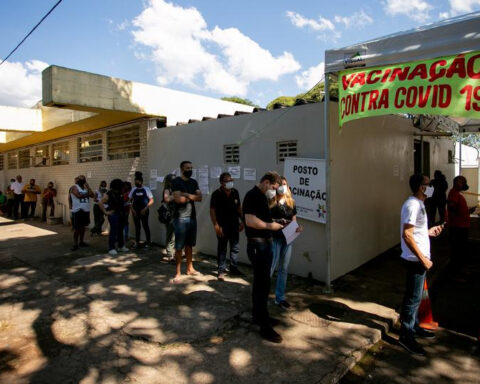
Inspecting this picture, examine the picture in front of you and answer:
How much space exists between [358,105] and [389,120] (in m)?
3.35

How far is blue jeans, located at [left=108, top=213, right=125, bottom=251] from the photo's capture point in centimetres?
728

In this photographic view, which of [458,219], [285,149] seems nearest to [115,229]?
[285,149]

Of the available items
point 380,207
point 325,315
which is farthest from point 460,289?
Answer: point 325,315

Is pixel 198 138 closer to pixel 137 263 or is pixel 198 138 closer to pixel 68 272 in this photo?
pixel 137 263

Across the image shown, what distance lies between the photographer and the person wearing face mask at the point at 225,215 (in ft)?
17.9

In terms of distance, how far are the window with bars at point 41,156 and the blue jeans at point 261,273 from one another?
522 inches

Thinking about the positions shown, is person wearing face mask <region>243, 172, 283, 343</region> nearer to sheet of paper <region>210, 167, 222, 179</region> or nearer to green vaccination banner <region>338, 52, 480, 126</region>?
green vaccination banner <region>338, 52, 480, 126</region>

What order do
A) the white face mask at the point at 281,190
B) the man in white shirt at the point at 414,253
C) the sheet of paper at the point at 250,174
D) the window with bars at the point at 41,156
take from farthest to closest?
the window with bars at the point at 41,156, the sheet of paper at the point at 250,174, the white face mask at the point at 281,190, the man in white shirt at the point at 414,253

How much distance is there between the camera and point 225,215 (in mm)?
5578

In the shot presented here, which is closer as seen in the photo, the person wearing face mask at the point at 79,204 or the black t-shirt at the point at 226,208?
the black t-shirt at the point at 226,208

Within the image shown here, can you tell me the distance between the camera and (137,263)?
261 inches

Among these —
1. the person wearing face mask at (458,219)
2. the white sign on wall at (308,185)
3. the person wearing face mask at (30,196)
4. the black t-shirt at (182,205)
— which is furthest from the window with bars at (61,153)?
the person wearing face mask at (458,219)

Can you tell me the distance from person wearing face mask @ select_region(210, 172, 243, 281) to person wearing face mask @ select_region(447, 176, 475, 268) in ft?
11.4

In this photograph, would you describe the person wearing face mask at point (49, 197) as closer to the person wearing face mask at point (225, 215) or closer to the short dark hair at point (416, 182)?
the person wearing face mask at point (225, 215)
